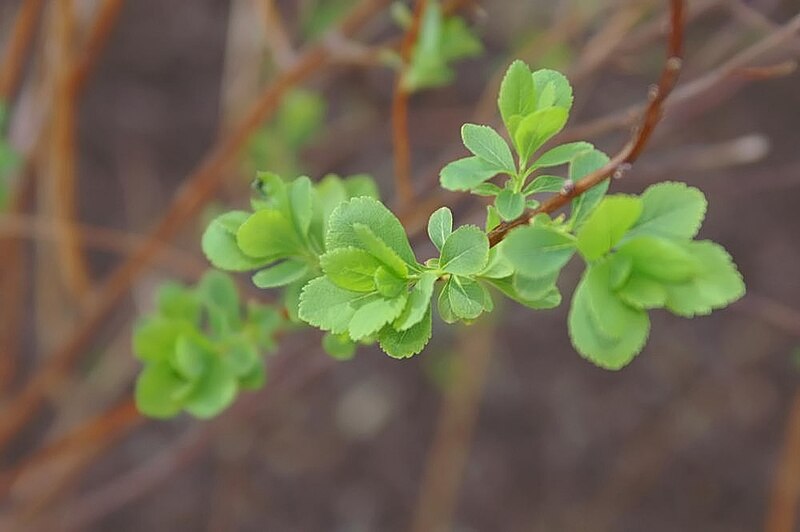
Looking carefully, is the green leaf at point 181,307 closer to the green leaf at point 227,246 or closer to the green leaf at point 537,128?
the green leaf at point 227,246

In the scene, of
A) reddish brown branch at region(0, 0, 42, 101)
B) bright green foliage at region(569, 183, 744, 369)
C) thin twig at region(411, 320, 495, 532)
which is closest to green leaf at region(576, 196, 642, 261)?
bright green foliage at region(569, 183, 744, 369)

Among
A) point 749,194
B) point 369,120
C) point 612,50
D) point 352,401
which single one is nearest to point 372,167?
point 369,120

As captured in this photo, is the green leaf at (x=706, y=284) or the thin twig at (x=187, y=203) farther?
the thin twig at (x=187, y=203)

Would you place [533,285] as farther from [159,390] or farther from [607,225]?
[159,390]

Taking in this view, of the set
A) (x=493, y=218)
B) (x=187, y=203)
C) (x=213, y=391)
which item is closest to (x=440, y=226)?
(x=493, y=218)

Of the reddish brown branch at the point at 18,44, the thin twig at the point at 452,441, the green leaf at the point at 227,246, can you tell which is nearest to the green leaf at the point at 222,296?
the green leaf at the point at 227,246

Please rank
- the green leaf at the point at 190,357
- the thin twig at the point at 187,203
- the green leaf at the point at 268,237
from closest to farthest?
the green leaf at the point at 268,237
the green leaf at the point at 190,357
the thin twig at the point at 187,203
